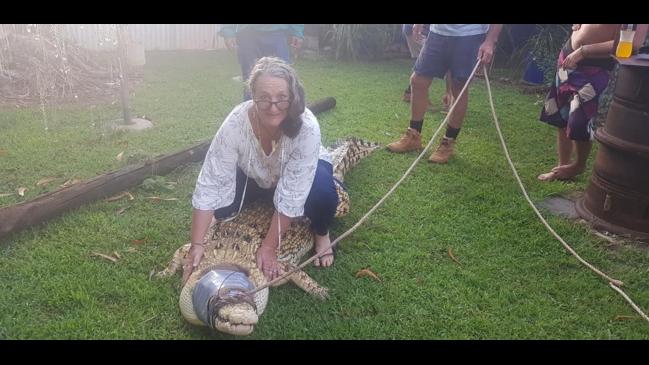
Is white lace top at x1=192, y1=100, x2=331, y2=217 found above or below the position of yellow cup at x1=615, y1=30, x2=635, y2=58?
below

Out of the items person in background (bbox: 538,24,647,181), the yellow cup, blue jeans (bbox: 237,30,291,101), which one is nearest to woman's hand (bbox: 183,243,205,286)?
blue jeans (bbox: 237,30,291,101)

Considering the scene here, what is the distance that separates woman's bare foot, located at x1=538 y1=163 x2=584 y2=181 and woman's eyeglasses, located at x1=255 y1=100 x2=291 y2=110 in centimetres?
256

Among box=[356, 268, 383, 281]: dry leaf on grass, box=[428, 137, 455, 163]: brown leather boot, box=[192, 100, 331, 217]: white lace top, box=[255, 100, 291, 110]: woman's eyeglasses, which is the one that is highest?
box=[255, 100, 291, 110]: woman's eyeglasses

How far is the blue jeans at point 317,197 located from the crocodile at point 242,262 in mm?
50

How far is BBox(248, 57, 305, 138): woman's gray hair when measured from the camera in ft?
8.11

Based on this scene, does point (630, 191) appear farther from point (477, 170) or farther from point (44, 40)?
point (44, 40)

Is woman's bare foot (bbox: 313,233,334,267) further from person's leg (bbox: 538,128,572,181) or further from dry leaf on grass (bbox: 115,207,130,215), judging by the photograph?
person's leg (bbox: 538,128,572,181)

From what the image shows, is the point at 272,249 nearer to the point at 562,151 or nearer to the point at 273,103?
the point at 273,103

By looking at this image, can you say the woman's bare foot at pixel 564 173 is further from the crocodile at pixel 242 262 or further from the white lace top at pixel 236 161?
the white lace top at pixel 236 161

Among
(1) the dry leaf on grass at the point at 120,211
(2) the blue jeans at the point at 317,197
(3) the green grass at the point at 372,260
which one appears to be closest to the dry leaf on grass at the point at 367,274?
(3) the green grass at the point at 372,260

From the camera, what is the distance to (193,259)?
264cm

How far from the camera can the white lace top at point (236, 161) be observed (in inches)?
105

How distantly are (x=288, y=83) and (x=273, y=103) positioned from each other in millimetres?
114
